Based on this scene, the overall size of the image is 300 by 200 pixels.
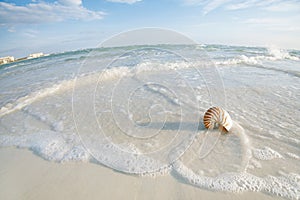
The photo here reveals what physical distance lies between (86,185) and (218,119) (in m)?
2.29

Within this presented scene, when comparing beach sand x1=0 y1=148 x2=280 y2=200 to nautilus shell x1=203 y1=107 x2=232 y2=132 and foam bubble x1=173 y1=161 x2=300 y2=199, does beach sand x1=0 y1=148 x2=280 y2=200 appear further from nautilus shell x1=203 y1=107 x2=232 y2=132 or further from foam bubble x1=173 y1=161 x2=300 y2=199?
nautilus shell x1=203 y1=107 x2=232 y2=132

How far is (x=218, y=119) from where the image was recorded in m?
3.33

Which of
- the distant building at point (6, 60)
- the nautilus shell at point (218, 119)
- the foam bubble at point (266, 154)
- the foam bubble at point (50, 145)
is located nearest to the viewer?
the foam bubble at point (266, 154)

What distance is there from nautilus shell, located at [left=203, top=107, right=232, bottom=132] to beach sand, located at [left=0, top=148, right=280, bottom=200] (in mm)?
1275

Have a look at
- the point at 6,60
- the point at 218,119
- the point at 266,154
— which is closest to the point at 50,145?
the point at 218,119

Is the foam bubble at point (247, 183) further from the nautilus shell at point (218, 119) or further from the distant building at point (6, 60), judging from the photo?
the distant building at point (6, 60)

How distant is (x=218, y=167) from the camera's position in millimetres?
2639

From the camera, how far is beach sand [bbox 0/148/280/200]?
2.25m

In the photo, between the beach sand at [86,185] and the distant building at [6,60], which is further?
the distant building at [6,60]

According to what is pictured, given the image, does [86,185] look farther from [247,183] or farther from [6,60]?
[6,60]

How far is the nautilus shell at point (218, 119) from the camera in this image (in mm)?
3299

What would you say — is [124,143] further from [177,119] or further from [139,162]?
[177,119]

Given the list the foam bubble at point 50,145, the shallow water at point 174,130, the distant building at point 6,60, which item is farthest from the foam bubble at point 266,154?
the distant building at point 6,60

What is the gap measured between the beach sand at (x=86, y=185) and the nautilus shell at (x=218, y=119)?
4.18 ft
